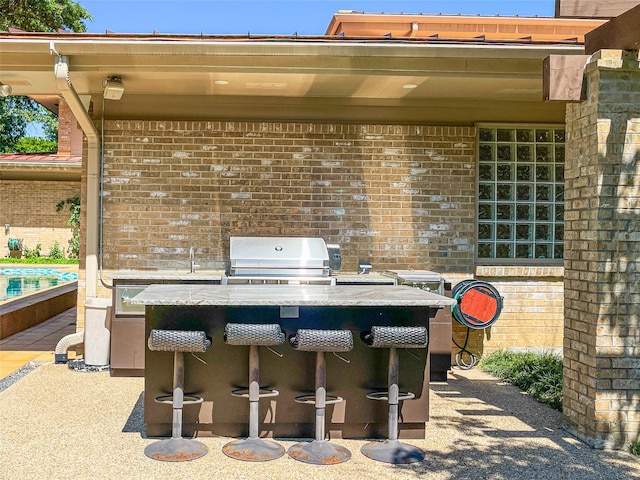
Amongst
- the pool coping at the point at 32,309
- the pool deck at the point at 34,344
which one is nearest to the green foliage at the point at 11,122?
the pool coping at the point at 32,309

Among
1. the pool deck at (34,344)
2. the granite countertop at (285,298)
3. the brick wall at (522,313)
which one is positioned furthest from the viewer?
the brick wall at (522,313)

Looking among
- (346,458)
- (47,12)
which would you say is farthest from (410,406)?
(47,12)

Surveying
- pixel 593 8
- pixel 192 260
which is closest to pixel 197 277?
pixel 192 260

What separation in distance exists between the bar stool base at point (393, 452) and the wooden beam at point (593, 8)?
3.16m

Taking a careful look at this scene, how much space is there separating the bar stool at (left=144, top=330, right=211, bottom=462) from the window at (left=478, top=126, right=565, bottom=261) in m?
4.35

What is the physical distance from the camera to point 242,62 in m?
5.84

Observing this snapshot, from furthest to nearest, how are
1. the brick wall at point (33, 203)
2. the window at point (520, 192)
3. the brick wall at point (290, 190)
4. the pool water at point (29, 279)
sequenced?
the brick wall at point (33, 203) < the pool water at point (29, 279) < the window at point (520, 192) < the brick wall at point (290, 190)

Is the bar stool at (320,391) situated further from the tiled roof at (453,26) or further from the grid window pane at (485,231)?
the tiled roof at (453,26)

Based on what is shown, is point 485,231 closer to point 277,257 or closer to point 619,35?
point 277,257

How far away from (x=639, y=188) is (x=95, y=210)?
5352 millimetres

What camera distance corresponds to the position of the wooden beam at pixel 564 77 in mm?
4500

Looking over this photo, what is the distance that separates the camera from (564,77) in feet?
14.8

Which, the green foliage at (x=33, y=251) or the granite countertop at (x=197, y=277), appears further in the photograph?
the green foliage at (x=33, y=251)

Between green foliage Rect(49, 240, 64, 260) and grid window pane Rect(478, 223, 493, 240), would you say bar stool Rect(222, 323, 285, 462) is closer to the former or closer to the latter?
grid window pane Rect(478, 223, 493, 240)
